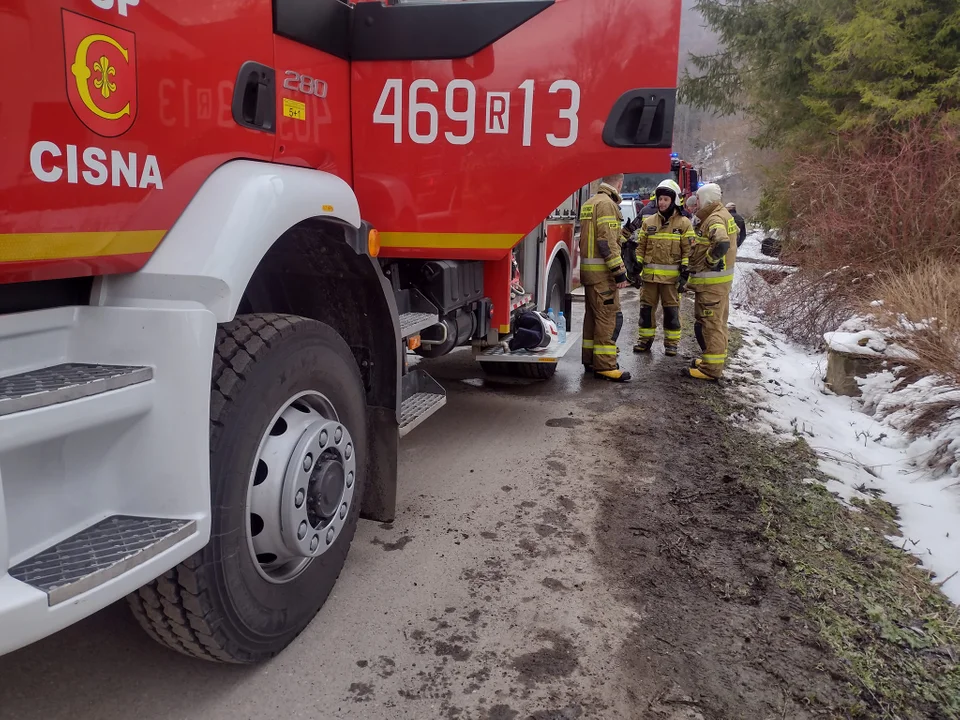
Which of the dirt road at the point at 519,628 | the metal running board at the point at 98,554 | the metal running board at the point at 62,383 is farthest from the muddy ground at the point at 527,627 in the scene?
the metal running board at the point at 62,383

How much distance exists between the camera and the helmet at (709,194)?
6590mm

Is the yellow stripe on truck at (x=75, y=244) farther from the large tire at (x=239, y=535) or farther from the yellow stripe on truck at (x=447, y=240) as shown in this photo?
the yellow stripe on truck at (x=447, y=240)

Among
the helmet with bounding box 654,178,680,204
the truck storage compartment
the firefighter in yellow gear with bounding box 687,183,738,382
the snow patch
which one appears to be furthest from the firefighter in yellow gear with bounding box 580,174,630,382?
the snow patch

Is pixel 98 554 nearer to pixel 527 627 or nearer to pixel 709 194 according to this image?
pixel 527 627

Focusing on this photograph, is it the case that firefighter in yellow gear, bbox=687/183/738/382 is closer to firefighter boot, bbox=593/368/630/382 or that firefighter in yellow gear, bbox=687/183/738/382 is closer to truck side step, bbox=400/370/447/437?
firefighter boot, bbox=593/368/630/382

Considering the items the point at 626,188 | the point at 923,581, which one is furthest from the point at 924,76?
the point at 923,581

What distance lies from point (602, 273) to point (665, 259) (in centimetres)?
108

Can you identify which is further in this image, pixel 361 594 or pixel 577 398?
pixel 577 398

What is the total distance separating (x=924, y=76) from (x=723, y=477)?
11184mm

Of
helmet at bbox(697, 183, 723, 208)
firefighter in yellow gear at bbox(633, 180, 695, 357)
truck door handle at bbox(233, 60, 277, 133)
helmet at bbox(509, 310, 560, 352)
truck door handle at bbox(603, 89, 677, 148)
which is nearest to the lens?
truck door handle at bbox(233, 60, 277, 133)

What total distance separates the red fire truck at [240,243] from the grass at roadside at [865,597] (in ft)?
5.68

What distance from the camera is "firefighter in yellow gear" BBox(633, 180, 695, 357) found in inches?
273

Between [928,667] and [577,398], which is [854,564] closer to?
[928,667]

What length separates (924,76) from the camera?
39.3 ft
